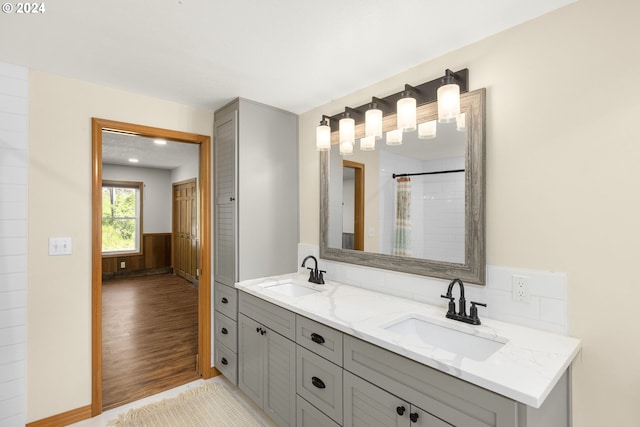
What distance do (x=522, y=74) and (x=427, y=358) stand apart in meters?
1.37

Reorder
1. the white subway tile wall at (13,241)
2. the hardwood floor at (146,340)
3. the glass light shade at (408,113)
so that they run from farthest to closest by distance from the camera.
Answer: the hardwood floor at (146,340) < the white subway tile wall at (13,241) < the glass light shade at (408,113)

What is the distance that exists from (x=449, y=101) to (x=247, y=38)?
111 centimetres

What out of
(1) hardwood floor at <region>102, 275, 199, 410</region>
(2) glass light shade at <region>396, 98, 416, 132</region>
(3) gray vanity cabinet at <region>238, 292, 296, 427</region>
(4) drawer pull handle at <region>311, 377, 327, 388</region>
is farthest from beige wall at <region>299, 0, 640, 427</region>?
(1) hardwood floor at <region>102, 275, 199, 410</region>

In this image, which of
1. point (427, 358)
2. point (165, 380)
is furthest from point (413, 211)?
point (165, 380)

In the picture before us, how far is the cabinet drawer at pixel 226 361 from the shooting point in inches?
93.1

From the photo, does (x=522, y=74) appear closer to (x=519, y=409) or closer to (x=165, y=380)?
(x=519, y=409)

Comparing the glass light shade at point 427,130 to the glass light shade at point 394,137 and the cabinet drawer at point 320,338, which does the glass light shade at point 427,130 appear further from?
the cabinet drawer at point 320,338

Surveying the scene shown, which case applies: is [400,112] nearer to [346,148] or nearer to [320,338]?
[346,148]

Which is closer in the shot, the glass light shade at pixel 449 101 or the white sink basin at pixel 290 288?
the glass light shade at pixel 449 101

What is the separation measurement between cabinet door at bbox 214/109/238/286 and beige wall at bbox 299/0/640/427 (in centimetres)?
179

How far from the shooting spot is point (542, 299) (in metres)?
1.38

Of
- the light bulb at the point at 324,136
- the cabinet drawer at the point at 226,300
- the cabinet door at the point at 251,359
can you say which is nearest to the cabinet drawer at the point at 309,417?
the cabinet door at the point at 251,359

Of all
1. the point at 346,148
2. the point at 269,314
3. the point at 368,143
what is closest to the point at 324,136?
the point at 346,148

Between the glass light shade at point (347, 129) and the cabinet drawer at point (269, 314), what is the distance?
4.09 ft
